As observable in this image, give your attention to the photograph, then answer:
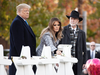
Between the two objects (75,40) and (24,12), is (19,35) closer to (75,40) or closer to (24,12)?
(24,12)

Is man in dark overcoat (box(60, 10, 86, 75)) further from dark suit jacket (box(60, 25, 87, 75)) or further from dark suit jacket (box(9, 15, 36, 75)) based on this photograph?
dark suit jacket (box(9, 15, 36, 75))

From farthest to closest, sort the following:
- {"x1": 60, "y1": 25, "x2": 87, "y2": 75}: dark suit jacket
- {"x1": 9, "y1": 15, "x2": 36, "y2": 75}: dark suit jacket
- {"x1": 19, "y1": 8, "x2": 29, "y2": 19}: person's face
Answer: {"x1": 60, "y1": 25, "x2": 87, "y2": 75}: dark suit jacket, {"x1": 19, "y1": 8, "x2": 29, "y2": 19}: person's face, {"x1": 9, "y1": 15, "x2": 36, "y2": 75}: dark suit jacket

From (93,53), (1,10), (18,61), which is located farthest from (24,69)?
(1,10)

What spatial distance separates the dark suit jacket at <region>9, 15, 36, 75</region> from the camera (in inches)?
189

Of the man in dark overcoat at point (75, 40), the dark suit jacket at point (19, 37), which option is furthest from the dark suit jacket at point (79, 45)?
the dark suit jacket at point (19, 37)

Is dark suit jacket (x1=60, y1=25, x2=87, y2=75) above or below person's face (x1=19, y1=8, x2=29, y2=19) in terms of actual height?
below

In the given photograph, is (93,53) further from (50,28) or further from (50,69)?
(50,69)

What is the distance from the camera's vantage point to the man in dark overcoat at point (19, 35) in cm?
480

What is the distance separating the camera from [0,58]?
412 cm

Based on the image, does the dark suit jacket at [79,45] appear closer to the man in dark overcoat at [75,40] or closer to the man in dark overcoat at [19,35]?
the man in dark overcoat at [75,40]

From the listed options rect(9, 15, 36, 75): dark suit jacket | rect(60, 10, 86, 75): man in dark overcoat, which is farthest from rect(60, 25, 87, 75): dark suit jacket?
rect(9, 15, 36, 75): dark suit jacket

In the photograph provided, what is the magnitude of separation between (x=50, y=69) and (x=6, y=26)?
9.59m

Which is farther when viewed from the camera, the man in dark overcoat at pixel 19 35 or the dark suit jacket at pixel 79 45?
the dark suit jacket at pixel 79 45

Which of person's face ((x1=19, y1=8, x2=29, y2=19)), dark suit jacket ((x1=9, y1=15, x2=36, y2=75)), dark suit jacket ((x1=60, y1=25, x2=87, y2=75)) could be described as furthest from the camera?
dark suit jacket ((x1=60, y1=25, x2=87, y2=75))
